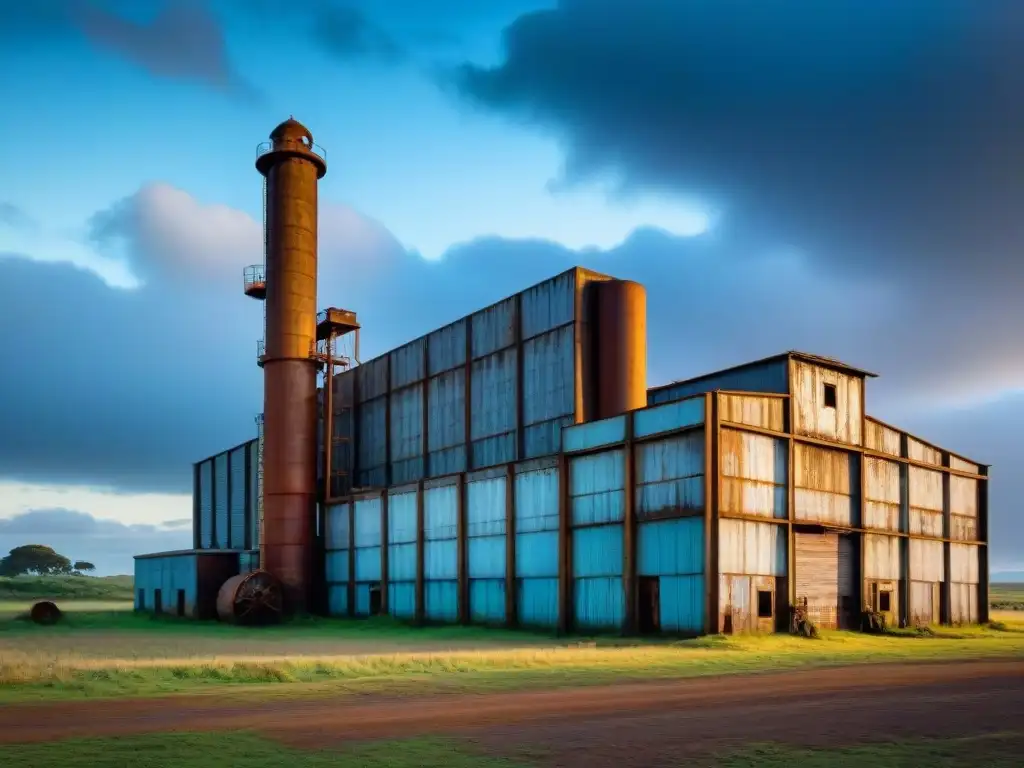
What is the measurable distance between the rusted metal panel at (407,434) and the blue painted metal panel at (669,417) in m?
19.8

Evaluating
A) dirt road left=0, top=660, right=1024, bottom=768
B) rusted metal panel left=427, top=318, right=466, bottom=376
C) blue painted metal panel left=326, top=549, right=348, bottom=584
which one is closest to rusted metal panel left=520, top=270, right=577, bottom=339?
rusted metal panel left=427, top=318, right=466, bottom=376

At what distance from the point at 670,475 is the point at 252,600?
2311 cm

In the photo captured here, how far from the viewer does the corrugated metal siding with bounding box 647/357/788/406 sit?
35.5 m

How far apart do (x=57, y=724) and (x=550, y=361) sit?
2965cm

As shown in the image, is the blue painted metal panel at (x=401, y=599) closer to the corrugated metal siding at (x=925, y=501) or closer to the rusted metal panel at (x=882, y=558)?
the rusted metal panel at (x=882, y=558)

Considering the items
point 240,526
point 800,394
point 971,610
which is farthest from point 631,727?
point 240,526

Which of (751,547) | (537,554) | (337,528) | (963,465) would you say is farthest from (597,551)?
(963,465)

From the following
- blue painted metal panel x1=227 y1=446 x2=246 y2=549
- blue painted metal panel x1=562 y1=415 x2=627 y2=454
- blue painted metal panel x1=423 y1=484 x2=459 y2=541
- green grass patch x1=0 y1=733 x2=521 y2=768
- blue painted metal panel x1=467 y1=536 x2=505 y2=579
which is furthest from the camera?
blue painted metal panel x1=227 y1=446 x2=246 y2=549

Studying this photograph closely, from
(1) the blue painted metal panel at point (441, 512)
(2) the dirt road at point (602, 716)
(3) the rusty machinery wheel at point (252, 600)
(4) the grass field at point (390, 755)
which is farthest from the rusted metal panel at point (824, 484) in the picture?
(3) the rusty machinery wheel at point (252, 600)

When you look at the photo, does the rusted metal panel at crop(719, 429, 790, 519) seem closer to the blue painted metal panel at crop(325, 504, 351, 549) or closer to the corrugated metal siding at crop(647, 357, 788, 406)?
the corrugated metal siding at crop(647, 357, 788, 406)

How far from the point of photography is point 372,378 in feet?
186

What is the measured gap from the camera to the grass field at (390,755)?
10.6 metres

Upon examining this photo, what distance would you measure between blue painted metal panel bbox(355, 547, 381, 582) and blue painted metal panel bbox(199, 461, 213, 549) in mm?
25898

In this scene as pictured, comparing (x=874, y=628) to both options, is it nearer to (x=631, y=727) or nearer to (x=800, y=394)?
(x=800, y=394)
